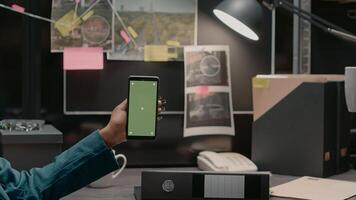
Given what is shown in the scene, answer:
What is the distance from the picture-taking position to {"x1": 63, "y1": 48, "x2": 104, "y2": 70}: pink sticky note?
5.78 feet

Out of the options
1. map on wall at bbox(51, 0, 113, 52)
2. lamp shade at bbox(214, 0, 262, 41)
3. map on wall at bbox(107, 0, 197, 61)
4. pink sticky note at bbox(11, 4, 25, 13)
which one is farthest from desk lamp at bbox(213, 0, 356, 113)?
pink sticky note at bbox(11, 4, 25, 13)

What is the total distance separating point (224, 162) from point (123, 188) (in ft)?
1.08

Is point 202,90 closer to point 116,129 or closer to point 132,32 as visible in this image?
point 132,32

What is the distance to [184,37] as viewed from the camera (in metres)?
1.88

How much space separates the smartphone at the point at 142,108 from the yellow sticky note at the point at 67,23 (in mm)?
499

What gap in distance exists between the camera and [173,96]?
187 cm

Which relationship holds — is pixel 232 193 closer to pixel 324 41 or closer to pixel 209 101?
pixel 209 101

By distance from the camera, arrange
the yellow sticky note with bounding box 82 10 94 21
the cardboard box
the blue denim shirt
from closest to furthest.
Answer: the blue denim shirt → the cardboard box → the yellow sticky note with bounding box 82 10 94 21

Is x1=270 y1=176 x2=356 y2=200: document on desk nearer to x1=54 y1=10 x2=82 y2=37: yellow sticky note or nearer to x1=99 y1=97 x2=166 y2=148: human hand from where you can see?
x1=99 y1=97 x2=166 y2=148: human hand

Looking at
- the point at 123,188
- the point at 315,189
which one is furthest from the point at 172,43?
the point at 315,189

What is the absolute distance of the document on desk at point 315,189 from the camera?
144 centimetres

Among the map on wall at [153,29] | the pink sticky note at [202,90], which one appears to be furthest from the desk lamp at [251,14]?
the pink sticky note at [202,90]

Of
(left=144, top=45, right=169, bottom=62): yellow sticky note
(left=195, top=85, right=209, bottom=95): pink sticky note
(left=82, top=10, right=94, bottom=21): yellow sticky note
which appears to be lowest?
(left=195, top=85, right=209, bottom=95): pink sticky note

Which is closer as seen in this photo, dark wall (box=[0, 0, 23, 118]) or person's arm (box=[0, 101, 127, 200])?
person's arm (box=[0, 101, 127, 200])
